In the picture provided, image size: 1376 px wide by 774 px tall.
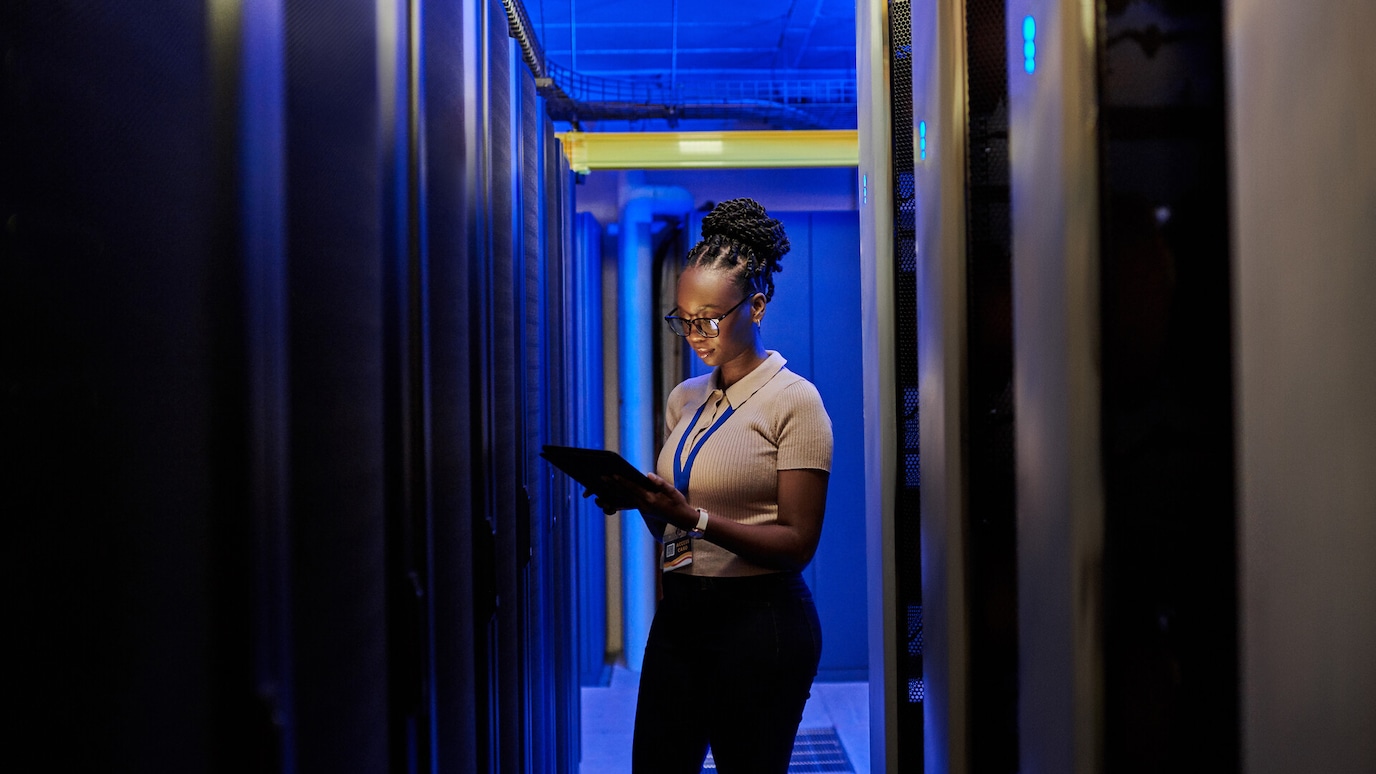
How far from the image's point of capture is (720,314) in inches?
74.2

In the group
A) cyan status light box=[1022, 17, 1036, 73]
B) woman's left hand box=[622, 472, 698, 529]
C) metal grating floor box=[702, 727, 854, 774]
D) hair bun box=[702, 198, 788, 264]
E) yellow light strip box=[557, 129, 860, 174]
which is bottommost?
metal grating floor box=[702, 727, 854, 774]

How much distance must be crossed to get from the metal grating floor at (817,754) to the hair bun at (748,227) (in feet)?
6.60

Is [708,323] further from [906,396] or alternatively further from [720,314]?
[906,396]

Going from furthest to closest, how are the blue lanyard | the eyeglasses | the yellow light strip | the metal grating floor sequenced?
the yellow light strip → the metal grating floor → the eyeglasses → the blue lanyard

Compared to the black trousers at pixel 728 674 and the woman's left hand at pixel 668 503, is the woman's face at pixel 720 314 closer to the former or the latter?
the woman's left hand at pixel 668 503

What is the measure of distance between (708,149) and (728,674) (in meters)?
2.83

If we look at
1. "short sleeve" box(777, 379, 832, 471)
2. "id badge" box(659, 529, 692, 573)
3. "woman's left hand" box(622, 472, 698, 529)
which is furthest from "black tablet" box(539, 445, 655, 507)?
"short sleeve" box(777, 379, 832, 471)

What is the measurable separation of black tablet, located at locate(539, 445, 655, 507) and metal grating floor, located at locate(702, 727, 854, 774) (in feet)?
5.83

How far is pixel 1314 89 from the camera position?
63 centimetres

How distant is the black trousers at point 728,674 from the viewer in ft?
5.37

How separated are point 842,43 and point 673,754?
370 cm

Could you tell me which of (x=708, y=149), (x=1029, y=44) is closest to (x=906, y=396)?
(x=1029, y=44)

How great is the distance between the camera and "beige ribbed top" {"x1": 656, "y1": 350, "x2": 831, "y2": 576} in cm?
168

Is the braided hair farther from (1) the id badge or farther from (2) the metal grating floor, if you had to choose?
(2) the metal grating floor
